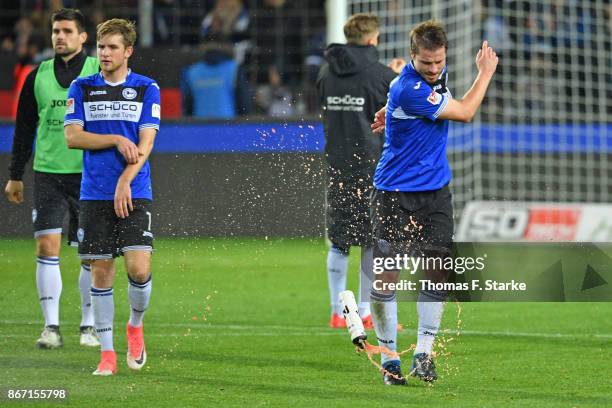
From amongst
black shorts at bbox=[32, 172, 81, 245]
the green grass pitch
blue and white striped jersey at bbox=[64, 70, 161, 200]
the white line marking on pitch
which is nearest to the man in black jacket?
the white line marking on pitch

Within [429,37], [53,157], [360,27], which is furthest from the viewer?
[360,27]

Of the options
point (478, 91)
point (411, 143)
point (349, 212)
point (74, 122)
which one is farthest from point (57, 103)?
point (478, 91)

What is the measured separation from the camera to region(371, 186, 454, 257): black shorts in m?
7.20

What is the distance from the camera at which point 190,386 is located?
700 centimetres

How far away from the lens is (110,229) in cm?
745

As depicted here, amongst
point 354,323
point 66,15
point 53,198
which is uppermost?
point 66,15

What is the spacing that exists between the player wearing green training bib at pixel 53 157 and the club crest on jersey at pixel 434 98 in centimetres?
263

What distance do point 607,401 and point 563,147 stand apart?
A: 10.3 m

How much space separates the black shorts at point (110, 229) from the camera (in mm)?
7395

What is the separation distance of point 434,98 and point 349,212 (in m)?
2.98

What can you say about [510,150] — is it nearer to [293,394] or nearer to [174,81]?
[174,81]

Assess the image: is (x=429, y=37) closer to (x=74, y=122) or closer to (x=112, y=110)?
(x=112, y=110)

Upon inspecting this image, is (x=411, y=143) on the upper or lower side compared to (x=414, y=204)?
upper

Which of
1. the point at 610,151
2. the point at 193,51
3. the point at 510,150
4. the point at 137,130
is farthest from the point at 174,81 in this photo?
the point at 137,130
